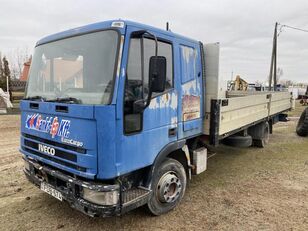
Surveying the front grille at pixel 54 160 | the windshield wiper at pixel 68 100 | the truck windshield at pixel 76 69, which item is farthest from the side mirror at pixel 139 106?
the front grille at pixel 54 160

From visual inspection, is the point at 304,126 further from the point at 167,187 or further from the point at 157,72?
the point at 157,72

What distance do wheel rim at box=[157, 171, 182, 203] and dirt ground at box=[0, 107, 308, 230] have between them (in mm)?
235

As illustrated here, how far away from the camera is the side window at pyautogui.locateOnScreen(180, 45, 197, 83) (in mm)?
3891

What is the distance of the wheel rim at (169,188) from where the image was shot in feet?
12.1

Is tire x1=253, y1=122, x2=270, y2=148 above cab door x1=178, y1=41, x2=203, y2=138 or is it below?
below

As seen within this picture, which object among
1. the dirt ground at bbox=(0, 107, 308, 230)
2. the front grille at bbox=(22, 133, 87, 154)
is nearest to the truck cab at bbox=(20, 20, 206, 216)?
the front grille at bbox=(22, 133, 87, 154)

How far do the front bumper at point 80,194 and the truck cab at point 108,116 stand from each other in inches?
0.4

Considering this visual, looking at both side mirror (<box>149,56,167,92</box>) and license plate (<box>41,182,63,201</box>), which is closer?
side mirror (<box>149,56,167,92</box>)

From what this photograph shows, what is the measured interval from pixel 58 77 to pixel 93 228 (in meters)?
1.95

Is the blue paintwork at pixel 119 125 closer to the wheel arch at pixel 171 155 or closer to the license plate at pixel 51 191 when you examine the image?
the wheel arch at pixel 171 155

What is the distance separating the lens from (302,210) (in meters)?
4.01

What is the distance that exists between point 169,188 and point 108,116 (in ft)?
5.29

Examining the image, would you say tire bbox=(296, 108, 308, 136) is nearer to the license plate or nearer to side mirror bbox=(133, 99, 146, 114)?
side mirror bbox=(133, 99, 146, 114)

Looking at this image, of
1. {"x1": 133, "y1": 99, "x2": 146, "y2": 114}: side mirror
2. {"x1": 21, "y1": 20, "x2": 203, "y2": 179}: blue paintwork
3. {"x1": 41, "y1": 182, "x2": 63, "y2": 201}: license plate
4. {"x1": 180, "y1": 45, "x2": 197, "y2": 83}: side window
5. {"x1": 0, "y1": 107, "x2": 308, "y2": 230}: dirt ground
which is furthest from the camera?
{"x1": 180, "y1": 45, "x2": 197, "y2": 83}: side window
